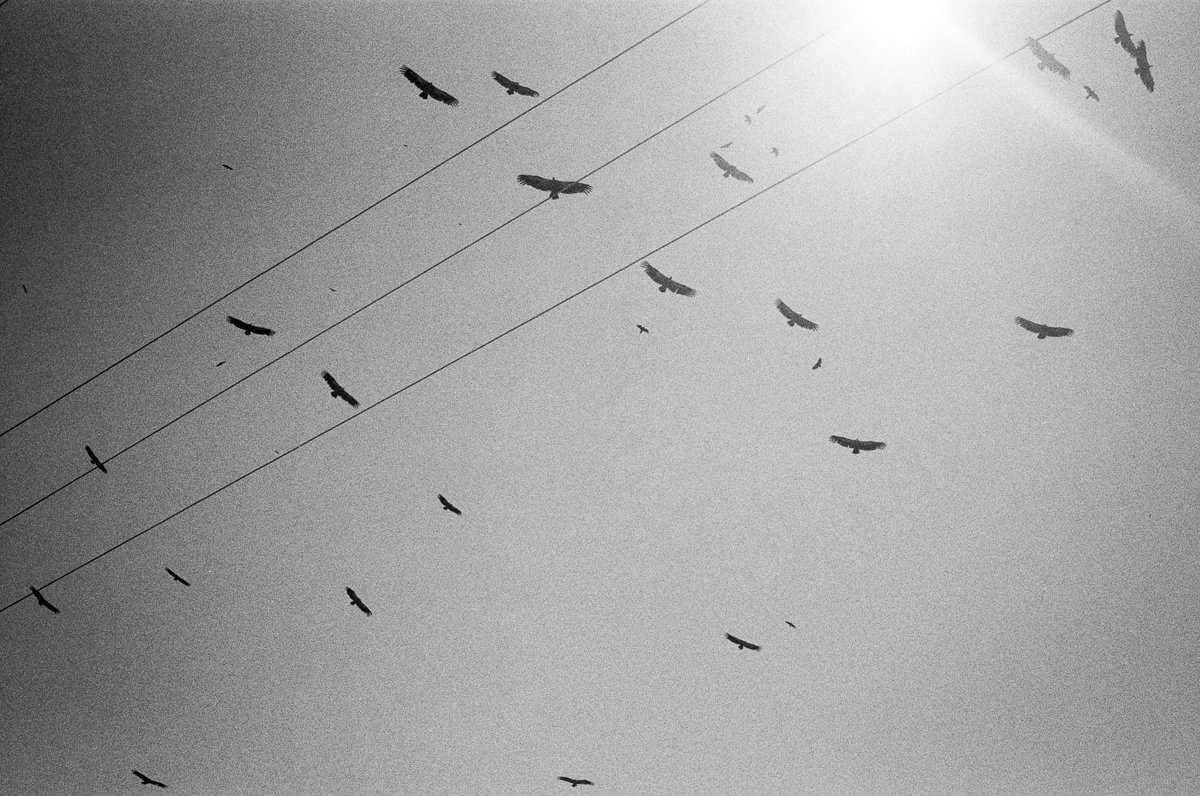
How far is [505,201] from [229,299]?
5.57 ft

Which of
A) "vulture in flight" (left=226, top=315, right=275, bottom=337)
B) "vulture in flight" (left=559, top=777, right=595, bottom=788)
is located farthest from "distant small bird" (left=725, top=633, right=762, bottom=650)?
"vulture in flight" (left=226, top=315, right=275, bottom=337)

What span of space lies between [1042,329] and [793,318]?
168 cm

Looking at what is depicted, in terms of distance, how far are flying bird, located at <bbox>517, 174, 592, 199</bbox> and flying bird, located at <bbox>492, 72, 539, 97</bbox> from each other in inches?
18.0

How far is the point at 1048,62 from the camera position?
5.43 m

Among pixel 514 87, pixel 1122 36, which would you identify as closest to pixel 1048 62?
pixel 1122 36

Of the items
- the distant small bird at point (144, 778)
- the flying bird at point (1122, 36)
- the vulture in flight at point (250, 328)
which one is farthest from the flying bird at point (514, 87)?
the distant small bird at point (144, 778)

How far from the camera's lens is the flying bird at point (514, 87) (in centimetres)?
542

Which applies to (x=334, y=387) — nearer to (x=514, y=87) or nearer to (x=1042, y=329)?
(x=514, y=87)

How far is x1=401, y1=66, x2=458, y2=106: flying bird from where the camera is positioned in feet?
18.0

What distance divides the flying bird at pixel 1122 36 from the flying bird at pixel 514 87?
3310 millimetres

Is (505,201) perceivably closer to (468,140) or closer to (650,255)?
(468,140)

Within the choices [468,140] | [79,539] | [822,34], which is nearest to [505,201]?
[468,140]

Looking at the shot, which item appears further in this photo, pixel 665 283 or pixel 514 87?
pixel 665 283

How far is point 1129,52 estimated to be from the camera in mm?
5484
